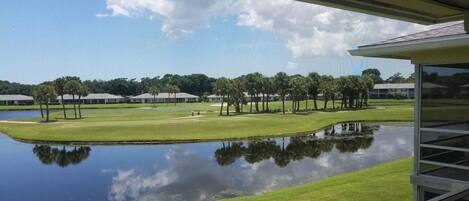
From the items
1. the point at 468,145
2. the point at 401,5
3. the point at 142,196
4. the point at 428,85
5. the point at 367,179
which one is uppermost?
the point at 401,5

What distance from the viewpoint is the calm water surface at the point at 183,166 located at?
22797 millimetres

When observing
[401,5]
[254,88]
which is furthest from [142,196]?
[254,88]

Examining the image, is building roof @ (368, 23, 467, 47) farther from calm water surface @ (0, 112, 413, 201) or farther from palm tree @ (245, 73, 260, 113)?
palm tree @ (245, 73, 260, 113)

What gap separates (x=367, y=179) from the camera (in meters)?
19.1

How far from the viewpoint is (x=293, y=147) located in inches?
1406

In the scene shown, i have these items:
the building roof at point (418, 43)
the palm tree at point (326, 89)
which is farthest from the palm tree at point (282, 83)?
the building roof at point (418, 43)

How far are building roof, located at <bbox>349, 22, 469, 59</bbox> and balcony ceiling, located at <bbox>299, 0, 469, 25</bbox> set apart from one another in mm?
3024

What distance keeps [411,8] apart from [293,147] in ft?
103

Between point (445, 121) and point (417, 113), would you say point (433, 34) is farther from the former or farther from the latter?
point (445, 121)

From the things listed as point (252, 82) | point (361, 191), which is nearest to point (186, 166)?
point (361, 191)

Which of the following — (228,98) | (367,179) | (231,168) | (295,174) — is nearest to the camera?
(367,179)

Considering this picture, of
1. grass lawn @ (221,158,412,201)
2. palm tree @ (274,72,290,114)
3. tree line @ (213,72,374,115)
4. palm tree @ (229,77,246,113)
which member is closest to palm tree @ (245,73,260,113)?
tree line @ (213,72,374,115)

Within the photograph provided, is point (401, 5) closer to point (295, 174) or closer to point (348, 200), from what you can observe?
point (348, 200)

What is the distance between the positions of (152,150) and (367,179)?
69.3 ft
